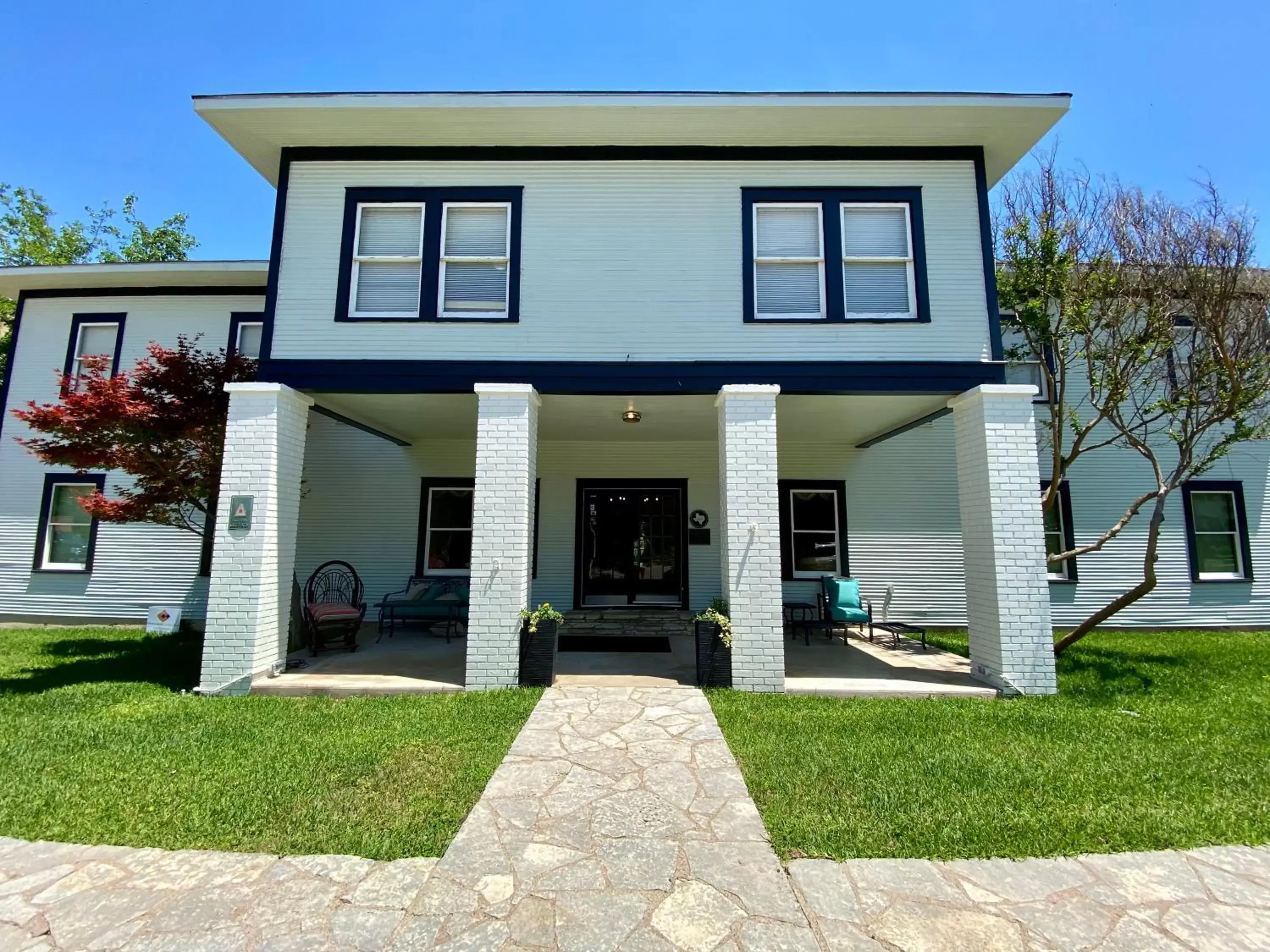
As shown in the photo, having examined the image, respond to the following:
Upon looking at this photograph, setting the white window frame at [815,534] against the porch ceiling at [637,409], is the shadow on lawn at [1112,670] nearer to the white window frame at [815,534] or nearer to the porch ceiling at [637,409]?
the white window frame at [815,534]

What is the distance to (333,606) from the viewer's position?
7.26m

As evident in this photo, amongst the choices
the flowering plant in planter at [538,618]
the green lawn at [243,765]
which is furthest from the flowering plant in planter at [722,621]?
the green lawn at [243,765]

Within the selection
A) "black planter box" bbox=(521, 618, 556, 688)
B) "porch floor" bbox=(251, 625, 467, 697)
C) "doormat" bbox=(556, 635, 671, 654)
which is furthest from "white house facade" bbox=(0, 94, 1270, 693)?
"doormat" bbox=(556, 635, 671, 654)

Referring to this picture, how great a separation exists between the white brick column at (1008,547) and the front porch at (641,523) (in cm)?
2

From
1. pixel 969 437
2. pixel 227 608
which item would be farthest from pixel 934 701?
pixel 227 608

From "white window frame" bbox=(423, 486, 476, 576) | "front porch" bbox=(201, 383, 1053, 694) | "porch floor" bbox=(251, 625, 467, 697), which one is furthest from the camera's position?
"white window frame" bbox=(423, 486, 476, 576)

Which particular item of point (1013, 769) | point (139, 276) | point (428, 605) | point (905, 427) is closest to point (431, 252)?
point (428, 605)

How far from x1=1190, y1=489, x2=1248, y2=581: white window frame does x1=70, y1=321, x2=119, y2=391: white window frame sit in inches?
719

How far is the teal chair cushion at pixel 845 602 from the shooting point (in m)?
8.03

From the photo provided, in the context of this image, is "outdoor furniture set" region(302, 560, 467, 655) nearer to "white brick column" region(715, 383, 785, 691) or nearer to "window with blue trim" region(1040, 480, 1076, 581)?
"white brick column" region(715, 383, 785, 691)

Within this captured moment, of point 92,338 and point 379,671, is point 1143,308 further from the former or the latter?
point 92,338

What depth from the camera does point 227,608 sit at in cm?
560

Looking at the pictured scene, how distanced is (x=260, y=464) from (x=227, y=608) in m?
1.45

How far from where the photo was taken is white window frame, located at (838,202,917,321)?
20.7 feet
